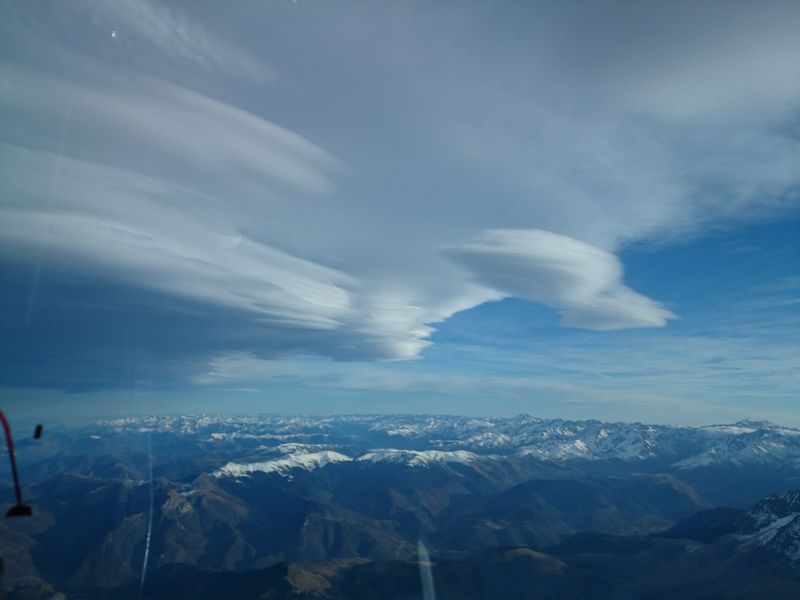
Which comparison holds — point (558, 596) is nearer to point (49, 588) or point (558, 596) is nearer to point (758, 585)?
point (758, 585)

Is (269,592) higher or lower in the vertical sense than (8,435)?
lower

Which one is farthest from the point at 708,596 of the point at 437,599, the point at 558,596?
the point at 437,599

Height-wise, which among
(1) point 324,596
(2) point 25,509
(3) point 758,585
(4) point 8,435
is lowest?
(1) point 324,596

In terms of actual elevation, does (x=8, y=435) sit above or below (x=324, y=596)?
above

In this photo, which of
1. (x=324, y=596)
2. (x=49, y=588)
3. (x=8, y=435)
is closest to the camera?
(x=8, y=435)

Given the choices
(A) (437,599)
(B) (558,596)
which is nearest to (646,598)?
(B) (558,596)

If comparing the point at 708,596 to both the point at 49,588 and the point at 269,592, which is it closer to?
the point at 269,592

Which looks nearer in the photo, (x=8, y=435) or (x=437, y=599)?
(x=8, y=435)

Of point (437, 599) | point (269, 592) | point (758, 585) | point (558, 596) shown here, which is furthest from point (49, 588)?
point (758, 585)

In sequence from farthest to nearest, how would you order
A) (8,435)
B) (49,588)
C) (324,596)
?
(324,596) → (49,588) → (8,435)

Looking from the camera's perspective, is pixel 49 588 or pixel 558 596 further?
pixel 558 596
